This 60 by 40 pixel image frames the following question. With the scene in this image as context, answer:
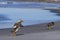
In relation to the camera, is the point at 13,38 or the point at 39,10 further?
the point at 39,10

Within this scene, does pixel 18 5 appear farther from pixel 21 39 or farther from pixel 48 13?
pixel 21 39

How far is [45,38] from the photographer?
2840mm

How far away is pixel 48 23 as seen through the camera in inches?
159

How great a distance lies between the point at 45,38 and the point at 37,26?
123 centimetres

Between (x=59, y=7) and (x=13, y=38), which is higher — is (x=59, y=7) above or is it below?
above

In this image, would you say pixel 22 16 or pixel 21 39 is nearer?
pixel 21 39

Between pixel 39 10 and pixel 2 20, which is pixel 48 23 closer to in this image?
pixel 39 10

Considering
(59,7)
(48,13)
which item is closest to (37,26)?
(48,13)

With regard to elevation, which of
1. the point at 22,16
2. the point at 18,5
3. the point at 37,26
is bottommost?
the point at 37,26

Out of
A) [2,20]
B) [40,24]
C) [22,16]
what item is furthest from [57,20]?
[2,20]

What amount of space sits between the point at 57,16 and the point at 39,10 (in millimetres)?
463

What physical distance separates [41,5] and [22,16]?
0.53m

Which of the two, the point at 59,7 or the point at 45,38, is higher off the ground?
the point at 59,7

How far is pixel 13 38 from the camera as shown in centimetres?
286
